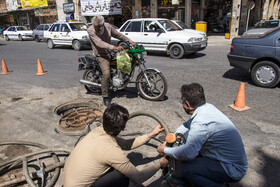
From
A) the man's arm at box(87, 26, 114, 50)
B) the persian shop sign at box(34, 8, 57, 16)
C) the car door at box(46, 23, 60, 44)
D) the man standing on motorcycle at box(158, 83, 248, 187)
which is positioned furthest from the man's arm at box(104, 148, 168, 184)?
the persian shop sign at box(34, 8, 57, 16)

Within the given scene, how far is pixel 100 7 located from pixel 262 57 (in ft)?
73.0

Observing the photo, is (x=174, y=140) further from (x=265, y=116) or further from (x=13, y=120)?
(x=13, y=120)

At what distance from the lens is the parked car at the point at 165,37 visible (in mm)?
10148

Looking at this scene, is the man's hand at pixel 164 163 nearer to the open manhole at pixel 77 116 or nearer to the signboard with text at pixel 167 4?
the open manhole at pixel 77 116

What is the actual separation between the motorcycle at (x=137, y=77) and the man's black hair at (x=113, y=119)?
299 cm

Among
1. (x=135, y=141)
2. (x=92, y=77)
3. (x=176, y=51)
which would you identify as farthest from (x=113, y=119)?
(x=176, y=51)

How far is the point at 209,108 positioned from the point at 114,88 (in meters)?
3.43

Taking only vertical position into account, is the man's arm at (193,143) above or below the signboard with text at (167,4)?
A: below

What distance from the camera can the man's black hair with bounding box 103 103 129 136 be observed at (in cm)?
208

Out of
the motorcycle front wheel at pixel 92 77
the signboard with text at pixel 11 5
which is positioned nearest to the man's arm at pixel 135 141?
the motorcycle front wheel at pixel 92 77

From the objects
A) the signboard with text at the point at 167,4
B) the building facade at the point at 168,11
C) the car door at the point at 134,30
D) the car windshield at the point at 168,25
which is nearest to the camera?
the car windshield at the point at 168,25

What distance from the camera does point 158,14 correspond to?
2291 centimetres

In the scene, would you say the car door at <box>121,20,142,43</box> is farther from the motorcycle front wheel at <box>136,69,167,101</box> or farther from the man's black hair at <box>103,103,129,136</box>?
the man's black hair at <box>103,103,129,136</box>

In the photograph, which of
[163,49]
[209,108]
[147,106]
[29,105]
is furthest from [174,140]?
[163,49]
